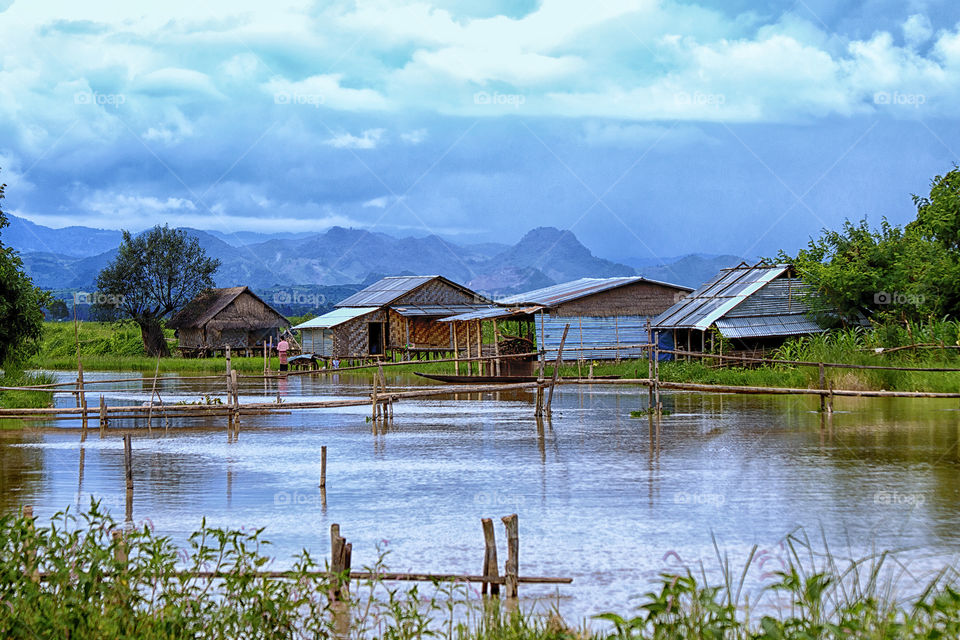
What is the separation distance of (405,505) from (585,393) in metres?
17.1

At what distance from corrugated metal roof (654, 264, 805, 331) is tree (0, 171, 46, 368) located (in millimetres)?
14824

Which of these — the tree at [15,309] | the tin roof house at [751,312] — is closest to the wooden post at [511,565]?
the tree at [15,309]

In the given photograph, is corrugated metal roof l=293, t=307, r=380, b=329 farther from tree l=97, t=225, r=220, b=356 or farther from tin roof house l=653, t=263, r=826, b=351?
tin roof house l=653, t=263, r=826, b=351

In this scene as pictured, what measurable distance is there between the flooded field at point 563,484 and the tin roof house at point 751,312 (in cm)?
684

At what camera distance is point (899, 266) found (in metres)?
24.1

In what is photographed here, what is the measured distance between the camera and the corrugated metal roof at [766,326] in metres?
26.2

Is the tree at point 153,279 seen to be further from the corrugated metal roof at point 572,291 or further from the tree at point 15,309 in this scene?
the tree at point 15,309

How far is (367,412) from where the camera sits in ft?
74.4

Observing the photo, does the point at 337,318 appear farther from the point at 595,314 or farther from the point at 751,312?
the point at 751,312

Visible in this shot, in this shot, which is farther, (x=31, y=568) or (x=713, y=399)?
(x=713, y=399)

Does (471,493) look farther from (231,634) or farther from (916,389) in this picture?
(916,389)

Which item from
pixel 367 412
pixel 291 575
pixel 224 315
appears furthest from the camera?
pixel 224 315

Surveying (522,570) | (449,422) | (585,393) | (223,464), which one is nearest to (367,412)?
(449,422)

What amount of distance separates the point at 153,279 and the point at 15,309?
3163cm
